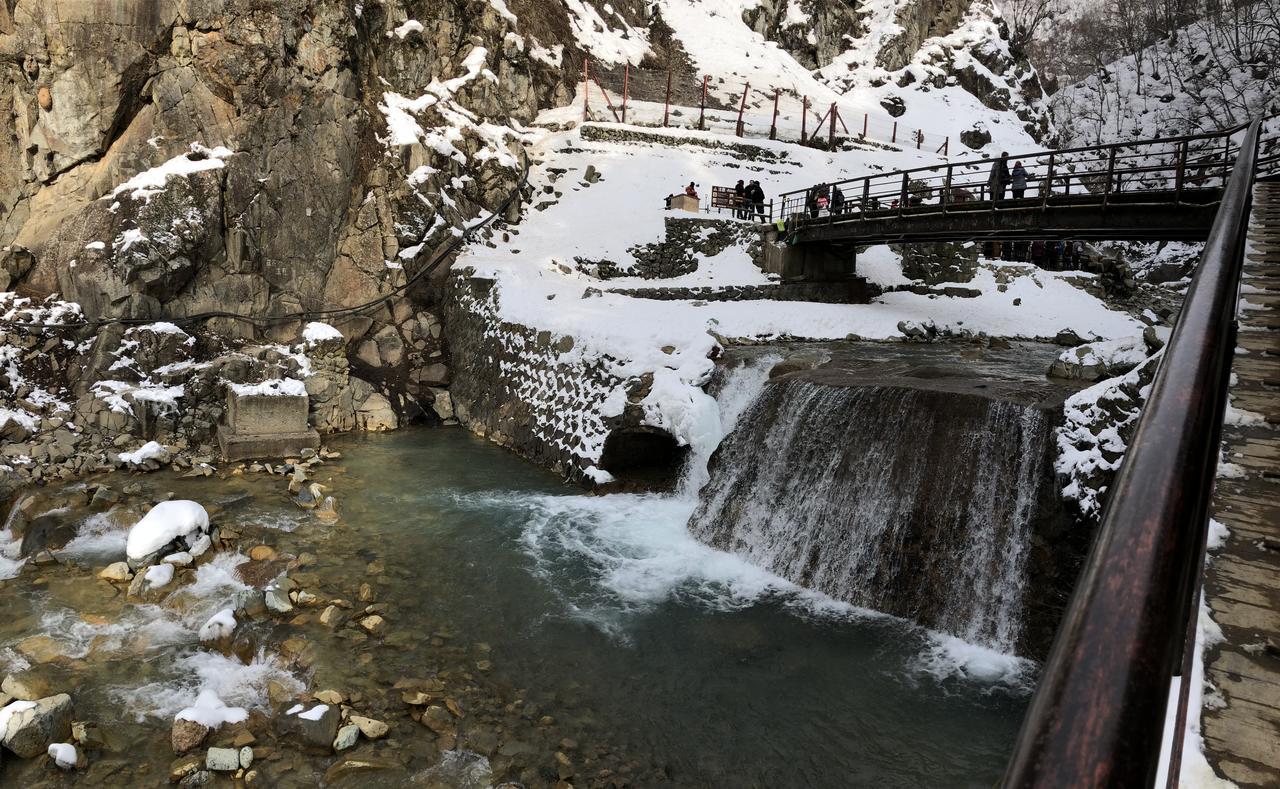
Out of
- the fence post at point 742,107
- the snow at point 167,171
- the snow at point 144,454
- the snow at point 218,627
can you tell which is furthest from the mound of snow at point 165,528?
the fence post at point 742,107

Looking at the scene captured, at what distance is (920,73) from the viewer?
4550 centimetres

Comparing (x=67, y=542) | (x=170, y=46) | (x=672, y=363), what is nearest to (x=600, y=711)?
(x=672, y=363)

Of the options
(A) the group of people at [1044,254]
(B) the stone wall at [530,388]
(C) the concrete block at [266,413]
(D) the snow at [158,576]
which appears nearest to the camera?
(D) the snow at [158,576]

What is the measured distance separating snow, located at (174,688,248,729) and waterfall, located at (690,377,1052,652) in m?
6.63

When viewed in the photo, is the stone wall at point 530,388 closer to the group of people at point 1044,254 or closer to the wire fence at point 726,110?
the wire fence at point 726,110

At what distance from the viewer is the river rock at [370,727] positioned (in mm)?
6230

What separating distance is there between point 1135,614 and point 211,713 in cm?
755

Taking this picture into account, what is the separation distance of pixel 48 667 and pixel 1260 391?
10.3 metres

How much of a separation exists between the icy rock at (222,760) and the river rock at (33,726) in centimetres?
137

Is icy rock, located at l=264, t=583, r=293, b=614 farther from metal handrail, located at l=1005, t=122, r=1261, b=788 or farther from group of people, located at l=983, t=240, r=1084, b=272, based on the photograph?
group of people, located at l=983, t=240, r=1084, b=272

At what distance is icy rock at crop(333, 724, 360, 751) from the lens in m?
6.08

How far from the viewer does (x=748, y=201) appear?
79.6ft

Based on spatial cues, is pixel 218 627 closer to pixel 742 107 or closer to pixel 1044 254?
pixel 1044 254

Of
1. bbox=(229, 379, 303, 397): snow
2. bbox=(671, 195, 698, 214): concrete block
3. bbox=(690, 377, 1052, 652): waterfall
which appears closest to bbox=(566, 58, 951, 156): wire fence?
bbox=(671, 195, 698, 214): concrete block
